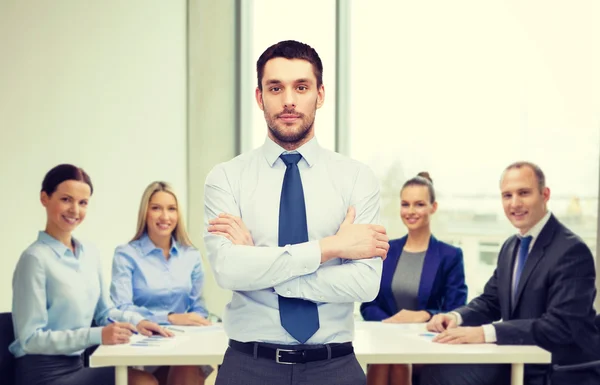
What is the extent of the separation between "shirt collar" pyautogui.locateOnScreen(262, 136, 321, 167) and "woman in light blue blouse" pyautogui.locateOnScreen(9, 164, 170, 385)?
1502 millimetres

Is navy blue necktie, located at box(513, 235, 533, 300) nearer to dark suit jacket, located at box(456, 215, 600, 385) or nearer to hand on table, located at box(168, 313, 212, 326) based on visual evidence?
dark suit jacket, located at box(456, 215, 600, 385)

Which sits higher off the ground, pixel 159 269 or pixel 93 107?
pixel 93 107

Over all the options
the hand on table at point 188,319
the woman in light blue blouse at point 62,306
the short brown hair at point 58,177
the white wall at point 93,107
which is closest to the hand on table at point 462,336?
the hand on table at point 188,319

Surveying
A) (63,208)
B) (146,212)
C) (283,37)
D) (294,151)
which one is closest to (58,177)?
(63,208)

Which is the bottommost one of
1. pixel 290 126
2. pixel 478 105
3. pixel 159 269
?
pixel 159 269

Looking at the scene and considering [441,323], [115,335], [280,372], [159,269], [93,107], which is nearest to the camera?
Answer: [280,372]

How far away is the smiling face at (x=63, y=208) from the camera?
3.41 metres

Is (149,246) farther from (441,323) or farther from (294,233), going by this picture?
(294,233)

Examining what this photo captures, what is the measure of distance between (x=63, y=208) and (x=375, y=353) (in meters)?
1.67

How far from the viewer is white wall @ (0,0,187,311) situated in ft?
16.6

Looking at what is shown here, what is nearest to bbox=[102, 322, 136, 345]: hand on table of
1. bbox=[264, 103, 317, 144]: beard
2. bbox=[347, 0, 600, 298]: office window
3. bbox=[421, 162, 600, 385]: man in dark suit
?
bbox=[421, 162, 600, 385]: man in dark suit

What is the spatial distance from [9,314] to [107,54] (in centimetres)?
286

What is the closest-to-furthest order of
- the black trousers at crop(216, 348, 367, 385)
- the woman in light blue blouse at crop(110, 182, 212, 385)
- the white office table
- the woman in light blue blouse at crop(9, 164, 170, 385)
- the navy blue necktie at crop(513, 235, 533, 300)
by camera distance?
the black trousers at crop(216, 348, 367, 385), the white office table, the woman in light blue blouse at crop(9, 164, 170, 385), the navy blue necktie at crop(513, 235, 533, 300), the woman in light blue blouse at crop(110, 182, 212, 385)

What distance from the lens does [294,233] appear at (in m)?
1.92
